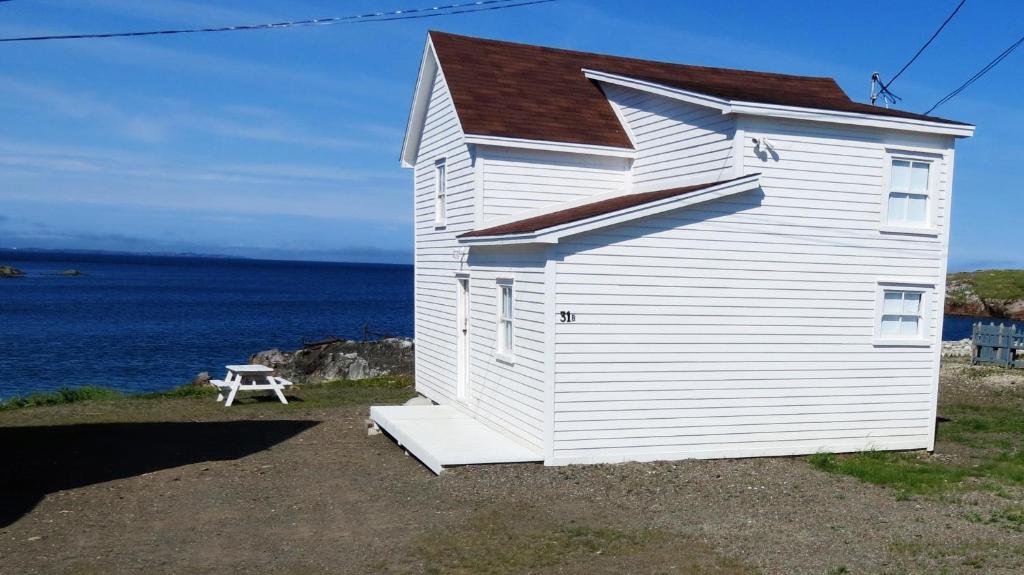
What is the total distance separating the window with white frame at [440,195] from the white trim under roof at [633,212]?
3897mm

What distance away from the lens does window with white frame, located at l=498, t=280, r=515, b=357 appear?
1316 cm

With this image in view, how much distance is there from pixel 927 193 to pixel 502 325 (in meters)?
6.92

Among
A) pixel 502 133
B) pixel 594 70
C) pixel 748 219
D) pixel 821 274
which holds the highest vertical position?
pixel 594 70

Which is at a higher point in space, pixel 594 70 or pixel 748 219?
pixel 594 70

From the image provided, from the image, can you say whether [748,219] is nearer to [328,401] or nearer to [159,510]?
[159,510]

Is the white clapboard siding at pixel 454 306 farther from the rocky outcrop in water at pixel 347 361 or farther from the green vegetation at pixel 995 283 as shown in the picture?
the green vegetation at pixel 995 283

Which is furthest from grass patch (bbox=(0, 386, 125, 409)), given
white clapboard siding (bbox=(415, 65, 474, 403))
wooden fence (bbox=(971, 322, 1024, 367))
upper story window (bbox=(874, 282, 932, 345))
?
wooden fence (bbox=(971, 322, 1024, 367))

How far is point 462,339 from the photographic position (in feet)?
49.7

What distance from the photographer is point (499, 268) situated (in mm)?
13203

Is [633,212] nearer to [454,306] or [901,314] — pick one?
[454,306]

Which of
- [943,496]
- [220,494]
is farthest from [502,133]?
[943,496]

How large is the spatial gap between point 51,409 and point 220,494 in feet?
30.4

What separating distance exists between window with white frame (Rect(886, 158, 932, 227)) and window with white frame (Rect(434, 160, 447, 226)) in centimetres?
766

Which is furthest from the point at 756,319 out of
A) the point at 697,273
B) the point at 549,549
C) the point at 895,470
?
the point at 549,549
